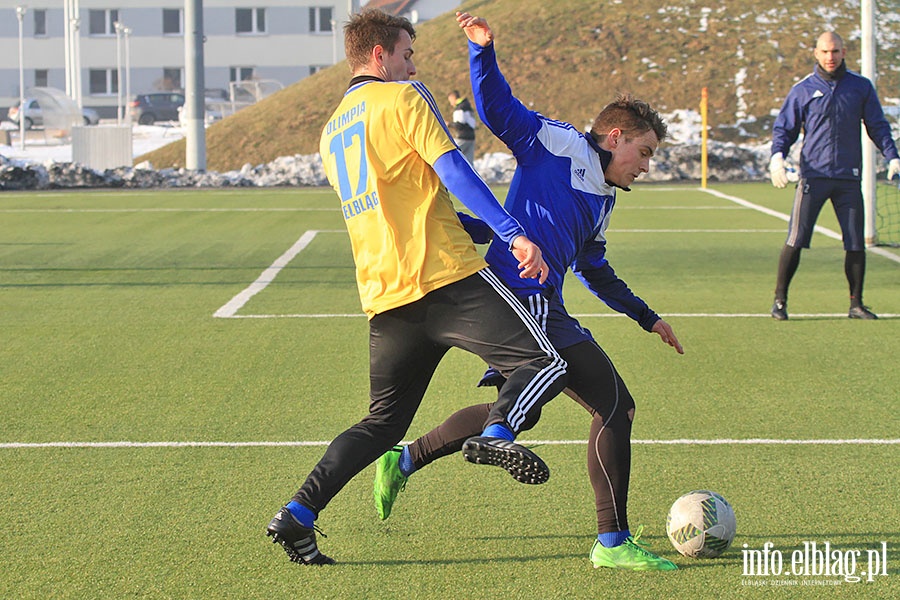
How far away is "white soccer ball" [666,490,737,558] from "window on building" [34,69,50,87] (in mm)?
77569

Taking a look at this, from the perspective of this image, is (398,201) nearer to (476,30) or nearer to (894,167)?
(476,30)

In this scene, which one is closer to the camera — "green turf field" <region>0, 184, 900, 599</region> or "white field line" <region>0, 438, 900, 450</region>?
"green turf field" <region>0, 184, 900, 599</region>

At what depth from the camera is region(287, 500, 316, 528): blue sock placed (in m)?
4.35

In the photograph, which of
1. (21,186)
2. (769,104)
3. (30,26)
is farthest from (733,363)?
(30,26)

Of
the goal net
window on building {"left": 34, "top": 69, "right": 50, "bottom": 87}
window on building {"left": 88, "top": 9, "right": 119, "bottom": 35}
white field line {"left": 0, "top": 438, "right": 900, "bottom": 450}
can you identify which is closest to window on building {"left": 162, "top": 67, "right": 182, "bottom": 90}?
window on building {"left": 88, "top": 9, "right": 119, "bottom": 35}

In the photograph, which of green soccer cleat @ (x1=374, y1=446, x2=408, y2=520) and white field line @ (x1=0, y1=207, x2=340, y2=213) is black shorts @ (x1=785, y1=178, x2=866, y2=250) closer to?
green soccer cleat @ (x1=374, y1=446, x2=408, y2=520)

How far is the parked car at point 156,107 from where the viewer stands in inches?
2463

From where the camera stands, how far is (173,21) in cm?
7638

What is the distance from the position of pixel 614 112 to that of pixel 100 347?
5459 mm

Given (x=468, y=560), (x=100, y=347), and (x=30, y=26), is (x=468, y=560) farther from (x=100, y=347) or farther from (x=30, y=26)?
(x=30, y=26)

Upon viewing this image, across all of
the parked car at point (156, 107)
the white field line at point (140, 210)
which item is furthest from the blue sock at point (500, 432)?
the parked car at point (156, 107)

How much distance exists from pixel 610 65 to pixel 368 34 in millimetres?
36772

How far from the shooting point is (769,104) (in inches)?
1476

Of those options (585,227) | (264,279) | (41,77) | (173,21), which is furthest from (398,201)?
(41,77)
